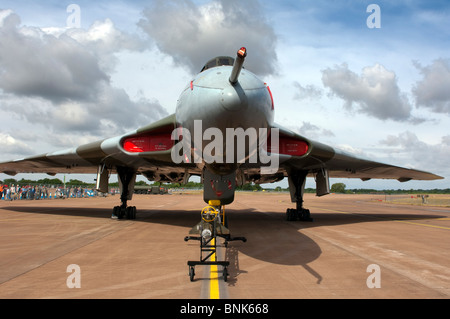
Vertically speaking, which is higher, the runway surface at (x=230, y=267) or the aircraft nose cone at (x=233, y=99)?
the aircraft nose cone at (x=233, y=99)

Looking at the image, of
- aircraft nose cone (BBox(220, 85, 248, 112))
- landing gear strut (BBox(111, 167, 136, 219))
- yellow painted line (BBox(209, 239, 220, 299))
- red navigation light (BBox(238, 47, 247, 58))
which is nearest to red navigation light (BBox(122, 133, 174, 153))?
landing gear strut (BBox(111, 167, 136, 219))

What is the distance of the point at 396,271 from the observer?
15.7ft

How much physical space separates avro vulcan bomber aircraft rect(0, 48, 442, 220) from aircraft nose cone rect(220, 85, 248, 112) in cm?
1

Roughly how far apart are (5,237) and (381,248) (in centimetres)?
886

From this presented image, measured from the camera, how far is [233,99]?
159 inches

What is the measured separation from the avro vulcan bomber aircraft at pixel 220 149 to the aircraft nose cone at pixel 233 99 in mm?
13

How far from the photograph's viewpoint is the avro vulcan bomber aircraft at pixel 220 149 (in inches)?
167

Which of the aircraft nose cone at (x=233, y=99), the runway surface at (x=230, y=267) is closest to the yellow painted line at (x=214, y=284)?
the runway surface at (x=230, y=267)

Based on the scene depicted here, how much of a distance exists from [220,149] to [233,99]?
95 centimetres

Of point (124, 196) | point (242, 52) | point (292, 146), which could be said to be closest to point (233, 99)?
point (242, 52)

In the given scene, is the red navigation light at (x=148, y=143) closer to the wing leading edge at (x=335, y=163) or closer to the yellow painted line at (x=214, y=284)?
the wing leading edge at (x=335, y=163)

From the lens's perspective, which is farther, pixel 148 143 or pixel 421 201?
pixel 421 201

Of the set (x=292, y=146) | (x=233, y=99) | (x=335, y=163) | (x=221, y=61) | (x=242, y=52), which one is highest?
(x=221, y=61)

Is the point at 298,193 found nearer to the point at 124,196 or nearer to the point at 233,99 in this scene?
the point at 124,196
